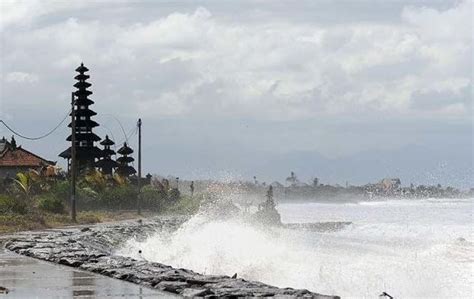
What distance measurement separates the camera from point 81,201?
190ft

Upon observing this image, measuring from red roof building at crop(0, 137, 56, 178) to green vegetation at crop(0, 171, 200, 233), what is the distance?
976cm

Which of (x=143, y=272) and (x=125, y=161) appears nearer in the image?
(x=143, y=272)

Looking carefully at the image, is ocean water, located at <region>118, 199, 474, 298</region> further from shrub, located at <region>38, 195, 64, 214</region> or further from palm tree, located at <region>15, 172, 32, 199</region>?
palm tree, located at <region>15, 172, 32, 199</region>

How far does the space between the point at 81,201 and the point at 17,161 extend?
2239 cm

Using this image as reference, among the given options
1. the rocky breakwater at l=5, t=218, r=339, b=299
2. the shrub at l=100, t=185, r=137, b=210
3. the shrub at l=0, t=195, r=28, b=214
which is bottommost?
the rocky breakwater at l=5, t=218, r=339, b=299

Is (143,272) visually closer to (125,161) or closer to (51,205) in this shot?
(51,205)

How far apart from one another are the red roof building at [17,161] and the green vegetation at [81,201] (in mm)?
9755

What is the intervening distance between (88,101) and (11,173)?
9.78m

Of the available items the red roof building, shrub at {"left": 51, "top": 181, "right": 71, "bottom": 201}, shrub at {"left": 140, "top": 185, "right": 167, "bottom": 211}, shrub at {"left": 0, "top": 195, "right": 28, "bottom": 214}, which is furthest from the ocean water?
the red roof building

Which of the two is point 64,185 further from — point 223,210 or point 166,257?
point 166,257

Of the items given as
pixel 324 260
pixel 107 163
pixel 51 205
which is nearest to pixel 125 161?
pixel 107 163

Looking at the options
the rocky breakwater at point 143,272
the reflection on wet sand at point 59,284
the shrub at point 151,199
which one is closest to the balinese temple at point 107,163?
the shrub at point 151,199

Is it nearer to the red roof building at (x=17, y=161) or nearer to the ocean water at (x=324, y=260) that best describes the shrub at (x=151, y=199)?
the red roof building at (x=17, y=161)

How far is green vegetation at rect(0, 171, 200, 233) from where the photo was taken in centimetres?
4141
